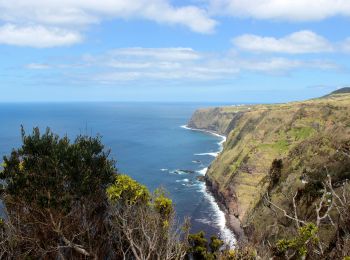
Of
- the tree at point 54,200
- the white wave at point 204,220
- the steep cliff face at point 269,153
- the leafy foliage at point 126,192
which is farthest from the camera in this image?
the white wave at point 204,220

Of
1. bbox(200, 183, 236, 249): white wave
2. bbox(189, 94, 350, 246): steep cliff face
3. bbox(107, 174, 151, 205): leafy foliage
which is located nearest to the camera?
bbox(107, 174, 151, 205): leafy foliage

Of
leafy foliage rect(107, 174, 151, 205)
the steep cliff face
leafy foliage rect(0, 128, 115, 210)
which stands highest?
leafy foliage rect(0, 128, 115, 210)

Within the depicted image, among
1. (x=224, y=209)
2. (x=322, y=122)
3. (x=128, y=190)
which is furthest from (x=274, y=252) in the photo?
(x=322, y=122)

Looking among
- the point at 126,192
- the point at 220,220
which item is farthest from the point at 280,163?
the point at 126,192

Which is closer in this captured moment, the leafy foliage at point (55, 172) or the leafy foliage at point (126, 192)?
the leafy foliage at point (55, 172)

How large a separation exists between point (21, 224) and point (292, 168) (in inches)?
2584

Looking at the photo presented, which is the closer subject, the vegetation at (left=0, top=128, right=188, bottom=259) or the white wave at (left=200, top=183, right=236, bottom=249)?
the vegetation at (left=0, top=128, right=188, bottom=259)

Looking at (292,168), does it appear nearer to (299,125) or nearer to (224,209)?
(224,209)

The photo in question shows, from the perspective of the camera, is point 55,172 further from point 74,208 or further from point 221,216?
point 221,216

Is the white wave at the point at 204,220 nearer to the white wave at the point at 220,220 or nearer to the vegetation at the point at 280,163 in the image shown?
the white wave at the point at 220,220

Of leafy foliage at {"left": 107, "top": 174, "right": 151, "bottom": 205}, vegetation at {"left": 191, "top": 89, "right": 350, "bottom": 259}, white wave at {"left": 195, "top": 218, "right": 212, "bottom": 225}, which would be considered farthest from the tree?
white wave at {"left": 195, "top": 218, "right": 212, "bottom": 225}

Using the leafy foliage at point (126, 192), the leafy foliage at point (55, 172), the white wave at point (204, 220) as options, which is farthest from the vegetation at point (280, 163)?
the leafy foliage at point (55, 172)

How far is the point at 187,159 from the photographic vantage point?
198750 mm

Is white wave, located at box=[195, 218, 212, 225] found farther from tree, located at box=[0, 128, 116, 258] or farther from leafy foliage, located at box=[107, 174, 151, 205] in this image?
tree, located at box=[0, 128, 116, 258]
